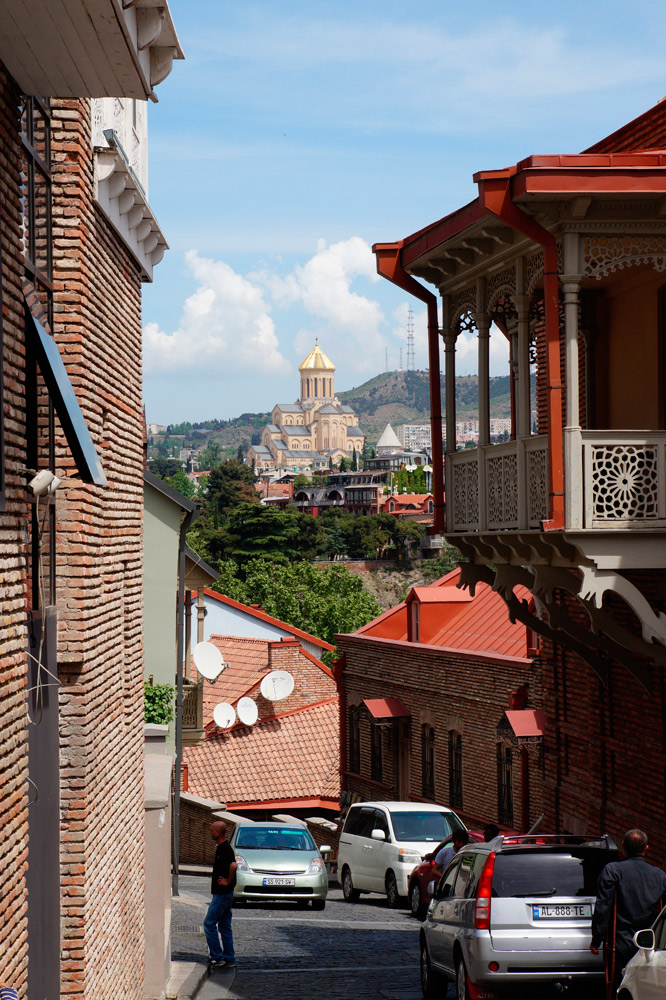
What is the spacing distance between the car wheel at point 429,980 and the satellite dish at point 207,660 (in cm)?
1651

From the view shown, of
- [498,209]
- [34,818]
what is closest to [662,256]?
[498,209]

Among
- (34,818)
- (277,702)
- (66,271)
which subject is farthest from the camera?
→ (277,702)

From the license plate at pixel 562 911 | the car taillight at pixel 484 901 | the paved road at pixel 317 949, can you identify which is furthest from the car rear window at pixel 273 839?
the license plate at pixel 562 911

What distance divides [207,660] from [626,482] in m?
19.6

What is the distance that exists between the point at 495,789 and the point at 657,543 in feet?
50.4

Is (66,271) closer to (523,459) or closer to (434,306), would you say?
(523,459)

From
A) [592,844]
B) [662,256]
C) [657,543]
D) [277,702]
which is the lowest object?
[277,702]

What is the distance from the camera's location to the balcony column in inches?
463

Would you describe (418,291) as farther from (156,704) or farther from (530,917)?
(156,704)

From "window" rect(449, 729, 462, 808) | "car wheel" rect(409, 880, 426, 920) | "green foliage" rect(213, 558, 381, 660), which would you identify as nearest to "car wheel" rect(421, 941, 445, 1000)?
"car wheel" rect(409, 880, 426, 920)

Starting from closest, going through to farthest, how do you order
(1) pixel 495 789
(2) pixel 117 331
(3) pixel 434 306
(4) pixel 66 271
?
(4) pixel 66 271 → (2) pixel 117 331 → (3) pixel 434 306 → (1) pixel 495 789

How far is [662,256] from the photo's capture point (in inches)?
481

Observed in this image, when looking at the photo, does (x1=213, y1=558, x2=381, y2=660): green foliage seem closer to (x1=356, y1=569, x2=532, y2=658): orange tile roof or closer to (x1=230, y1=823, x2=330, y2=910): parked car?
(x1=356, y1=569, x2=532, y2=658): orange tile roof

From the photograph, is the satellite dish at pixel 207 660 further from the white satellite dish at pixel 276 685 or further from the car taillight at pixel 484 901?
the car taillight at pixel 484 901
